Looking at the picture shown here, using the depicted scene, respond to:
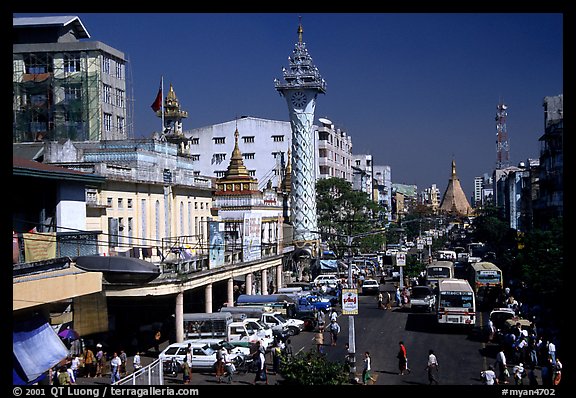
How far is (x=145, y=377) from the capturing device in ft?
44.6

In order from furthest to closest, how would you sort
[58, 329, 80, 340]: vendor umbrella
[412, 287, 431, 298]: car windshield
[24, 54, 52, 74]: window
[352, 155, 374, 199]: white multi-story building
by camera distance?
1. [352, 155, 374, 199]: white multi-story building
2. [24, 54, 52, 74]: window
3. [412, 287, 431, 298]: car windshield
4. [58, 329, 80, 340]: vendor umbrella

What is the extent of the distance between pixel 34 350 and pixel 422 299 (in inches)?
904

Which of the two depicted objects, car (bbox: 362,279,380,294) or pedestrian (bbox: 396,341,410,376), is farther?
car (bbox: 362,279,380,294)

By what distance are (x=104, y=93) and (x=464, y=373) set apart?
25.5 m

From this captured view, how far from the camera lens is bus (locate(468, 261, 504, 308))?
123 feet

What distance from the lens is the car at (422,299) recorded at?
3512 centimetres

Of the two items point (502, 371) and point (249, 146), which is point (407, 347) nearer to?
point (502, 371)

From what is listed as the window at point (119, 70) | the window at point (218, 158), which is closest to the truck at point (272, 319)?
the window at point (119, 70)

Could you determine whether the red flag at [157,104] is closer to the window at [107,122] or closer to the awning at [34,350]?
the window at [107,122]

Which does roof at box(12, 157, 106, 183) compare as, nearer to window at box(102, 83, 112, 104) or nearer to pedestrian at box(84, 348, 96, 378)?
pedestrian at box(84, 348, 96, 378)

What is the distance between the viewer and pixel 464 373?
21.5 metres

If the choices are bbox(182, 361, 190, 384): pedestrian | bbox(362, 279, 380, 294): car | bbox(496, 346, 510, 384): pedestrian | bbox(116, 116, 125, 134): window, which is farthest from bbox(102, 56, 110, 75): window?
bbox(496, 346, 510, 384): pedestrian

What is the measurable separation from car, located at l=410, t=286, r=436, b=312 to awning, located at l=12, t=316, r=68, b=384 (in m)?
21.9
